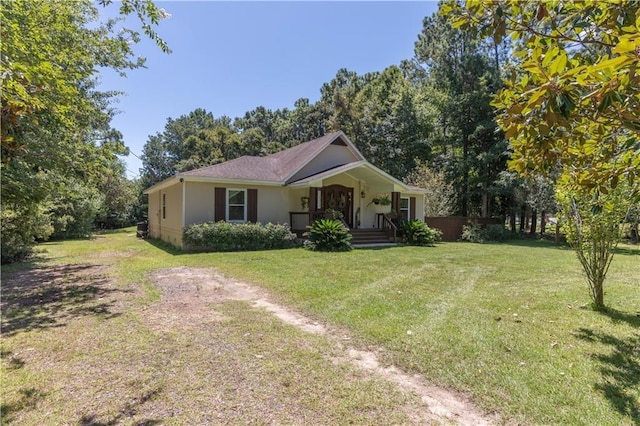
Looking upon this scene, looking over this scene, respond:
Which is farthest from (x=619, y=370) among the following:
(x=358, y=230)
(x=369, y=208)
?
(x=369, y=208)

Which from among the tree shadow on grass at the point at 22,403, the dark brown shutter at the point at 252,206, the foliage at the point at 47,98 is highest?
the foliage at the point at 47,98

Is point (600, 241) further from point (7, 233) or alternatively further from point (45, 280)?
point (7, 233)

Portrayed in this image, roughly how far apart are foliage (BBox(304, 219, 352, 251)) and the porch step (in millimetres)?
1904

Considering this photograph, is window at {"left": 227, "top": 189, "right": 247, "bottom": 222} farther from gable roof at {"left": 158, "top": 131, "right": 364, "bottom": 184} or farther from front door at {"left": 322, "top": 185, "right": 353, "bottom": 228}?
front door at {"left": 322, "top": 185, "right": 353, "bottom": 228}

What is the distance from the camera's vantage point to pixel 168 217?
1638cm

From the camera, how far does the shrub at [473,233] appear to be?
63.5ft

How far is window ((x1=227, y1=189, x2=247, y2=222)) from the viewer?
48.2 ft

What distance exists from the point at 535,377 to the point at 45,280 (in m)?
9.57

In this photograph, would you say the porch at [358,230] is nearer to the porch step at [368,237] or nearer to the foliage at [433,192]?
the porch step at [368,237]

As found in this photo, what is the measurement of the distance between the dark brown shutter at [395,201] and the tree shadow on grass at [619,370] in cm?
1237

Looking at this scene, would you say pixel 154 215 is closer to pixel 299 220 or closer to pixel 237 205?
pixel 237 205

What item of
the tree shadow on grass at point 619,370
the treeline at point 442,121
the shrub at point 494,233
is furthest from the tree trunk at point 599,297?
the treeline at point 442,121

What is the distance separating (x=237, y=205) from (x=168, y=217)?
13.1 feet

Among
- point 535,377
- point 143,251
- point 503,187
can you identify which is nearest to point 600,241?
point 535,377
